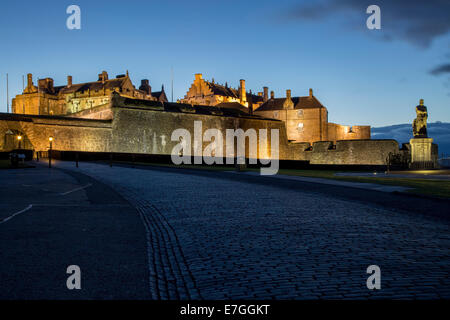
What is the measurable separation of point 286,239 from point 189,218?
301cm

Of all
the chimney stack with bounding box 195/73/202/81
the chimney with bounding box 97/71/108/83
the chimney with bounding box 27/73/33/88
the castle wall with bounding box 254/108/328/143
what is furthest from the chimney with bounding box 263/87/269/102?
the chimney with bounding box 27/73/33/88

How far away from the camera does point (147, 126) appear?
56.0m

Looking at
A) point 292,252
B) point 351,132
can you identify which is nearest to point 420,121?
point 292,252


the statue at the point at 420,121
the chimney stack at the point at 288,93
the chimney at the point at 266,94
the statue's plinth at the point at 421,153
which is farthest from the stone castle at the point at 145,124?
the chimney at the point at 266,94

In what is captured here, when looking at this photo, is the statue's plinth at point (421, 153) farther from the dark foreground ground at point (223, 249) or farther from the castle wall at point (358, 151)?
the castle wall at point (358, 151)

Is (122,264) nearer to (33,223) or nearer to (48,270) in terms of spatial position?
(48,270)

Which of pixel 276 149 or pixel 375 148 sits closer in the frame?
pixel 375 148

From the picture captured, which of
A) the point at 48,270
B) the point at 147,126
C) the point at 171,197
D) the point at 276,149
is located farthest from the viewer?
the point at 276,149

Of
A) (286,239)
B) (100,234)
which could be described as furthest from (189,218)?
(286,239)

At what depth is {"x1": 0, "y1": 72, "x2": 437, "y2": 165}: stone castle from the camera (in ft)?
153
